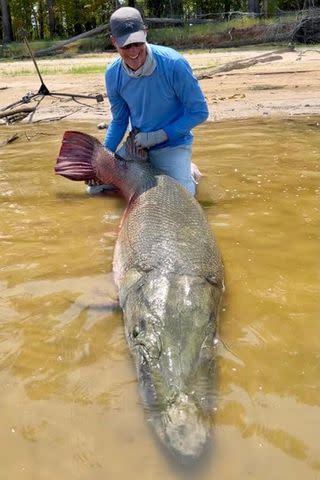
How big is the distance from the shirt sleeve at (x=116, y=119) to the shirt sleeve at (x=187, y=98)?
1.89 ft

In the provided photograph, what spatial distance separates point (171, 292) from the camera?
2672 millimetres

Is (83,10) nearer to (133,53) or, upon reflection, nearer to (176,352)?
(133,53)

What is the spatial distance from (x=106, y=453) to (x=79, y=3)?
38.7 m

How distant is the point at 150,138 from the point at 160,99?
1.14 ft

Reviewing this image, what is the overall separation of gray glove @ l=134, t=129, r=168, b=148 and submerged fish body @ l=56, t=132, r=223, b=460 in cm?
65

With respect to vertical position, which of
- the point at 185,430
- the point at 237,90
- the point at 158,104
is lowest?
the point at 237,90

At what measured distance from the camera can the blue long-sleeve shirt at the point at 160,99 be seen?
14.7ft

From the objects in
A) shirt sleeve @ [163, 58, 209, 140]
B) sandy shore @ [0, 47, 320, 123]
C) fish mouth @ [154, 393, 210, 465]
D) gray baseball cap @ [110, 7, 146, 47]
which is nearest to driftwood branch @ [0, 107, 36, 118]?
sandy shore @ [0, 47, 320, 123]

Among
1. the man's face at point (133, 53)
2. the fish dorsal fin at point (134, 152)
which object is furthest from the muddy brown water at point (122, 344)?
the man's face at point (133, 53)

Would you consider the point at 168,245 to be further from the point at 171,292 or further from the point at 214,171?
the point at 214,171

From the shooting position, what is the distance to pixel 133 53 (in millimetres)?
4121

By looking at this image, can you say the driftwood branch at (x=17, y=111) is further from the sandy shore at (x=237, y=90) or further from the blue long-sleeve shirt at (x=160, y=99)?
the blue long-sleeve shirt at (x=160, y=99)

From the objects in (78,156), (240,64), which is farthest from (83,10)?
(78,156)

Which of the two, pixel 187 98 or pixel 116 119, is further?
pixel 116 119
